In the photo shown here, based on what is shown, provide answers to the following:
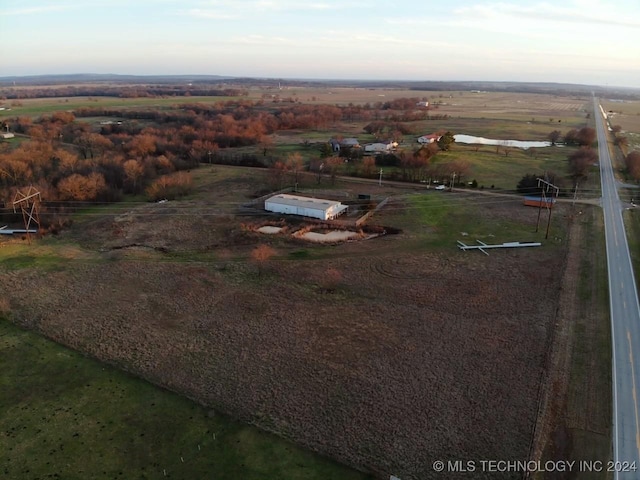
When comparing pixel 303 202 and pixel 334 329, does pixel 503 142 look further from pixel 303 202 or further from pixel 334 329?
pixel 334 329

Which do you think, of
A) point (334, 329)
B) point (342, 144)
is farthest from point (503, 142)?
point (334, 329)

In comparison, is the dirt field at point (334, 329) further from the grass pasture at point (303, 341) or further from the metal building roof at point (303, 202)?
the metal building roof at point (303, 202)

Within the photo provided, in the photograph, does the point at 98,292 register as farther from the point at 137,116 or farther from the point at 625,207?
the point at 137,116

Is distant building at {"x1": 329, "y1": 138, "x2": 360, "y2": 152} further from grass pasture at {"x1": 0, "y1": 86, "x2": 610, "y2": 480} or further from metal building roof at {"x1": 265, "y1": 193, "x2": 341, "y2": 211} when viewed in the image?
grass pasture at {"x1": 0, "y1": 86, "x2": 610, "y2": 480}

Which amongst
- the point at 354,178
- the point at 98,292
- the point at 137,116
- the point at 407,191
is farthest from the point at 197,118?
the point at 98,292

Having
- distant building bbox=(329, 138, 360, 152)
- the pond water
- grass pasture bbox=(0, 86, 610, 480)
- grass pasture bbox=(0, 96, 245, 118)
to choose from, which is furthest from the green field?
grass pasture bbox=(0, 96, 245, 118)

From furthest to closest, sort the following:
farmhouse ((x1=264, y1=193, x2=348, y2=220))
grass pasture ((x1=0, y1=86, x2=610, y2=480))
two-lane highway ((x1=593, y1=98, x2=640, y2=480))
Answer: farmhouse ((x1=264, y1=193, x2=348, y2=220)) < grass pasture ((x1=0, y1=86, x2=610, y2=480)) < two-lane highway ((x1=593, y1=98, x2=640, y2=480))
